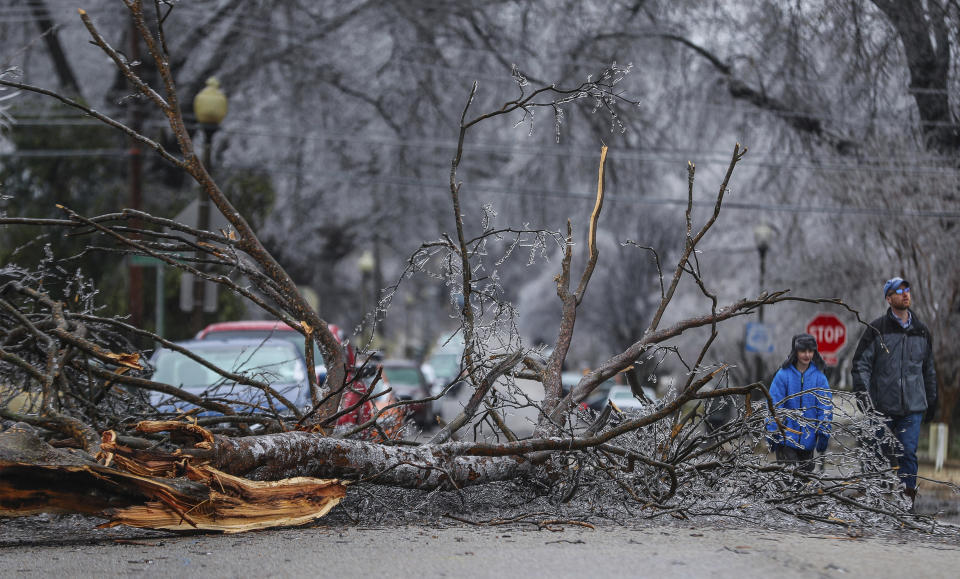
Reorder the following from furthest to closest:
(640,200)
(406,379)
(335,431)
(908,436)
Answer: (406,379) < (640,200) < (908,436) < (335,431)

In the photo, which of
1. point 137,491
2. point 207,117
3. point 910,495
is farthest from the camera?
point 207,117

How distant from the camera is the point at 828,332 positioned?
812 inches

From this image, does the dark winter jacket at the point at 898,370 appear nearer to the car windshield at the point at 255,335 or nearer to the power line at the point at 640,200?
the car windshield at the point at 255,335

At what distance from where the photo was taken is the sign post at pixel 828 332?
2044 cm

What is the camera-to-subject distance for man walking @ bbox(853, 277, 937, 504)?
363 inches

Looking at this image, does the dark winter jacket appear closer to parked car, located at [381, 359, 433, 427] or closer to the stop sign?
the stop sign

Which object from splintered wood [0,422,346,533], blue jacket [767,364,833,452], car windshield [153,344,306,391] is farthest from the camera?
car windshield [153,344,306,391]

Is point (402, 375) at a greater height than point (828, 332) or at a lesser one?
lesser

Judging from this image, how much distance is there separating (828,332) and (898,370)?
1173 centimetres

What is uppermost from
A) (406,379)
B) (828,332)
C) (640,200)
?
(640,200)

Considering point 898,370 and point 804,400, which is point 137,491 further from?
point 898,370

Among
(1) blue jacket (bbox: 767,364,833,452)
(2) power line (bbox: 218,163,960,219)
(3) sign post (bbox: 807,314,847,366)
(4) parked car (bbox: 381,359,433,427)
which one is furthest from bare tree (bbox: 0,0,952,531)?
(4) parked car (bbox: 381,359,433,427)

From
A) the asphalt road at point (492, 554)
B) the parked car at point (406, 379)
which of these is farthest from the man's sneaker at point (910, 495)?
the parked car at point (406, 379)

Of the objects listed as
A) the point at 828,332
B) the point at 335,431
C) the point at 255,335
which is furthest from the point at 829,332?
the point at 335,431
